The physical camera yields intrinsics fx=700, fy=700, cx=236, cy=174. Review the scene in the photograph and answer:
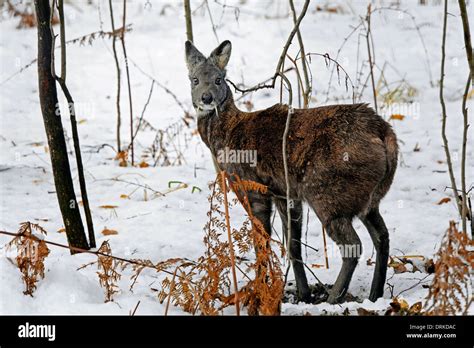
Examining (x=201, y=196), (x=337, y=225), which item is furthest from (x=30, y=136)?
(x=337, y=225)

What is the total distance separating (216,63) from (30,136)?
13.3 ft

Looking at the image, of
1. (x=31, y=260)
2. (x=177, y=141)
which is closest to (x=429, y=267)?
(x=31, y=260)

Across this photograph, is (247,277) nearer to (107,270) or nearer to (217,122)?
(107,270)

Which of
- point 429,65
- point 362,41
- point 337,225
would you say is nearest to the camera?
point 337,225

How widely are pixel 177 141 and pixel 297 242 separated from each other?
172 inches

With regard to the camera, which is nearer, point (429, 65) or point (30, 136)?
point (30, 136)

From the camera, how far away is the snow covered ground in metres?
5.26

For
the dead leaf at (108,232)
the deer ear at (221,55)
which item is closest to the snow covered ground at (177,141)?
the dead leaf at (108,232)

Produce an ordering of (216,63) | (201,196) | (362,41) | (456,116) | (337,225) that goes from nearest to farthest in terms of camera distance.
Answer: (337,225) → (216,63) → (201,196) → (456,116) → (362,41)

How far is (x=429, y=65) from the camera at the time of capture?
36.9 feet

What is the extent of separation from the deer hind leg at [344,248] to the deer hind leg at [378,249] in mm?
222

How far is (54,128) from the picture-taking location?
215 inches
